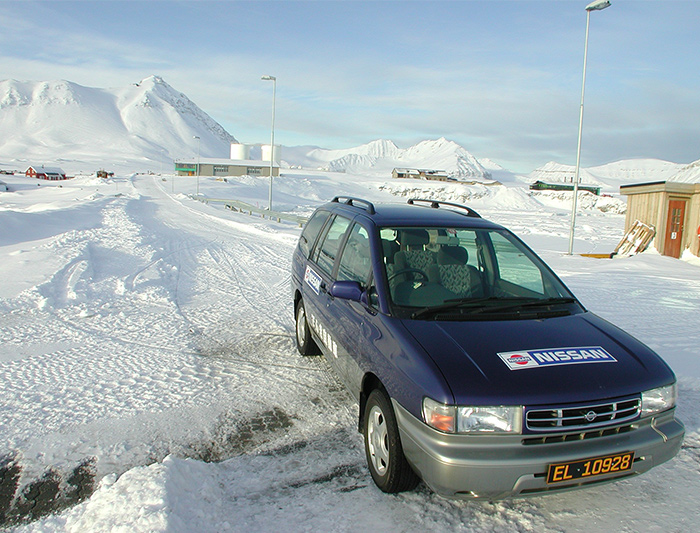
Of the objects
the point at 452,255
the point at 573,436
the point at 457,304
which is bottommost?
the point at 573,436

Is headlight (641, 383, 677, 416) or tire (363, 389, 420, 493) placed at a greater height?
headlight (641, 383, 677, 416)

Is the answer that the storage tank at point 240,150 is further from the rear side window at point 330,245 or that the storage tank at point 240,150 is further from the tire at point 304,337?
the rear side window at point 330,245

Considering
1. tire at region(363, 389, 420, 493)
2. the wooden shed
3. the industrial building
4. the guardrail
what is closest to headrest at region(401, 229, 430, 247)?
tire at region(363, 389, 420, 493)

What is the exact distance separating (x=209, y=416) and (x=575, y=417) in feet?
9.49

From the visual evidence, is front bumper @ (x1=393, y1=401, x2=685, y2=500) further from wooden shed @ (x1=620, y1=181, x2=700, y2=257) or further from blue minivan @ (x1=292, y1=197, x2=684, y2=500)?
wooden shed @ (x1=620, y1=181, x2=700, y2=257)

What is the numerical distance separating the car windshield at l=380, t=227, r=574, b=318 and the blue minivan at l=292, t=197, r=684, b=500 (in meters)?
0.01

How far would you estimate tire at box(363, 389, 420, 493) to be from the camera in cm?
309

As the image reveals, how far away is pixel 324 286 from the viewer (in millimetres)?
4859

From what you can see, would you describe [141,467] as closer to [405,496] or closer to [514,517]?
[405,496]

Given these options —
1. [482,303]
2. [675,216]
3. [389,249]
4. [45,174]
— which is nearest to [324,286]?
[389,249]

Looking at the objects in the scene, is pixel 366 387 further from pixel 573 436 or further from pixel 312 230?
pixel 312 230

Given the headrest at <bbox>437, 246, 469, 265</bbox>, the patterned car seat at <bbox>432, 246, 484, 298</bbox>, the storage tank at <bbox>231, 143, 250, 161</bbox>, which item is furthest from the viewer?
the storage tank at <bbox>231, 143, 250, 161</bbox>

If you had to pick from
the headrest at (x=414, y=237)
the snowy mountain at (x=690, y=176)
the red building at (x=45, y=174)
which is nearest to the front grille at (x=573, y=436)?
the headrest at (x=414, y=237)

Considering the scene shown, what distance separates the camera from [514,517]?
3080 millimetres
